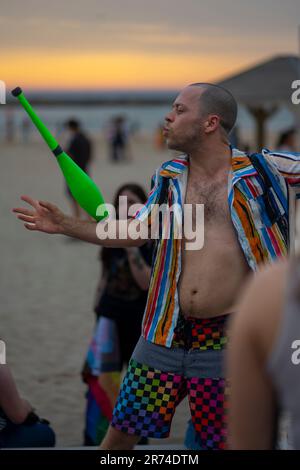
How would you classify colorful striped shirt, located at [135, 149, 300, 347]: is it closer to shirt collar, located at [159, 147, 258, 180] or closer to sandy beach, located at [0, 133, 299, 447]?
shirt collar, located at [159, 147, 258, 180]

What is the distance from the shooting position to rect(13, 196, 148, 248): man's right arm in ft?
10.1

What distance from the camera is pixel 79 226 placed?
123 inches

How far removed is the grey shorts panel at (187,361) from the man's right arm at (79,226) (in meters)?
0.43

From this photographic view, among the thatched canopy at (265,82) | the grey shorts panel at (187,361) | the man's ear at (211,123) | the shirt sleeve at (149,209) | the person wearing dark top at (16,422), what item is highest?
the thatched canopy at (265,82)

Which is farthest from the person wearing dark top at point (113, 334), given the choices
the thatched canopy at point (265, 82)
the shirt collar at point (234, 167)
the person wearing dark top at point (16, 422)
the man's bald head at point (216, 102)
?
the thatched canopy at point (265, 82)

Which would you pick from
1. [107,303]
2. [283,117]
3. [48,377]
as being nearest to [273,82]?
[48,377]

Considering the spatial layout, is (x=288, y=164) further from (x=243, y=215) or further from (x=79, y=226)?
(x=79, y=226)

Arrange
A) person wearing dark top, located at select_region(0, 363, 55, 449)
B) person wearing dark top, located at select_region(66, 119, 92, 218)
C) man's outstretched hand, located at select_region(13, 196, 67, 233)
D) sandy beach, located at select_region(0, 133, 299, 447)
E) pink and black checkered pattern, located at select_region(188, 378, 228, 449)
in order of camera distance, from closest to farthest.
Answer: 1. man's outstretched hand, located at select_region(13, 196, 67, 233)
2. pink and black checkered pattern, located at select_region(188, 378, 228, 449)
3. person wearing dark top, located at select_region(0, 363, 55, 449)
4. sandy beach, located at select_region(0, 133, 299, 447)
5. person wearing dark top, located at select_region(66, 119, 92, 218)

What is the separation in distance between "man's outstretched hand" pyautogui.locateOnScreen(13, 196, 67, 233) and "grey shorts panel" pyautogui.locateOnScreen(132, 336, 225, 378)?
0.60 meters

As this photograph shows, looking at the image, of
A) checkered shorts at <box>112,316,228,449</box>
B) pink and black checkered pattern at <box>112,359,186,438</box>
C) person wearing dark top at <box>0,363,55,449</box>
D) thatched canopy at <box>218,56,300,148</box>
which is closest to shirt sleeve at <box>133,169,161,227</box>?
checkered shorts at <box>112,316,228,449</box>

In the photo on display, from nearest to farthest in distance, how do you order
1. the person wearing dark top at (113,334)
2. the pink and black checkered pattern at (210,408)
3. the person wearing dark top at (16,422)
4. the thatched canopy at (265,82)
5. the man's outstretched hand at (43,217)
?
the man's outstretched hand at (43,217) → the pink and black checkered pattern at (210,408) → the person wearing dark top at (16,422) → the person wearing dark top at (113,334) → the thatched canopy at (265,82)

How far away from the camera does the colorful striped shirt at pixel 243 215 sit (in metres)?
3.14

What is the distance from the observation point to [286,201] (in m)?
3.20

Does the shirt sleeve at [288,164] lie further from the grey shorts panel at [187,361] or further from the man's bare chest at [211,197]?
the grey shorts panel at [187,361]
